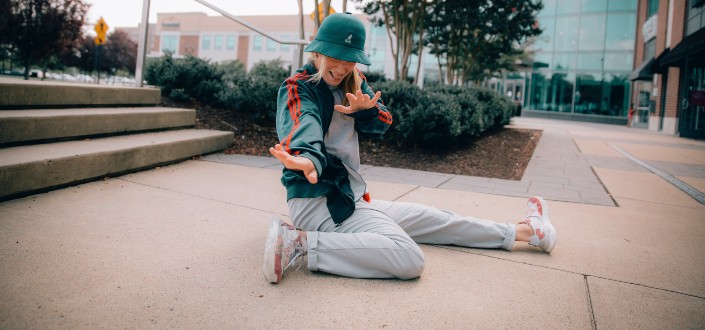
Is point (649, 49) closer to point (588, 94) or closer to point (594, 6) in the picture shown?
point (588, 94)

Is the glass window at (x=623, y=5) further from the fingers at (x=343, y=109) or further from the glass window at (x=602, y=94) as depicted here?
the fingers at (x=343, y=109)

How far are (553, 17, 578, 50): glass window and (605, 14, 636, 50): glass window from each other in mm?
2059

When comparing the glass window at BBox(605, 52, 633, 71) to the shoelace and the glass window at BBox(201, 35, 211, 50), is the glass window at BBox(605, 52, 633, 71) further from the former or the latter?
the glass window at BBox(201, 35, 211, 50)

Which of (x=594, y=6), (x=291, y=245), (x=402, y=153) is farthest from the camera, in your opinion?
(x=594, y=6)

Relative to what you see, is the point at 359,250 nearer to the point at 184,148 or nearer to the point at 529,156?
the point at 184,148

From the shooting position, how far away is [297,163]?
1.81 m

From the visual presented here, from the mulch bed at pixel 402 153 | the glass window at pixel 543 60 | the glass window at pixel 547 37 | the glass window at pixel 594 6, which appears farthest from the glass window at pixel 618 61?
the mulch bed at pixel 402 153

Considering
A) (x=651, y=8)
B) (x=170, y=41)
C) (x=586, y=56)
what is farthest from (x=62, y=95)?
(x=170, y=41)

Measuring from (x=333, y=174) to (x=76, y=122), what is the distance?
3.21 meters

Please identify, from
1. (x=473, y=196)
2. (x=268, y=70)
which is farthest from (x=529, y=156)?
(x=268, y=70)

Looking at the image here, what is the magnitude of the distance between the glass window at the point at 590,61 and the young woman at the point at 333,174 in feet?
109

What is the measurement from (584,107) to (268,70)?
29.4m

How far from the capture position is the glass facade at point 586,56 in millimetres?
29600

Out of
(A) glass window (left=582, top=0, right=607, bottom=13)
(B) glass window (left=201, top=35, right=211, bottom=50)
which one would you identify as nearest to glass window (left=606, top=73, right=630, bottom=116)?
(A) glass window (left=582, top=0, right=607, bottom=13)
